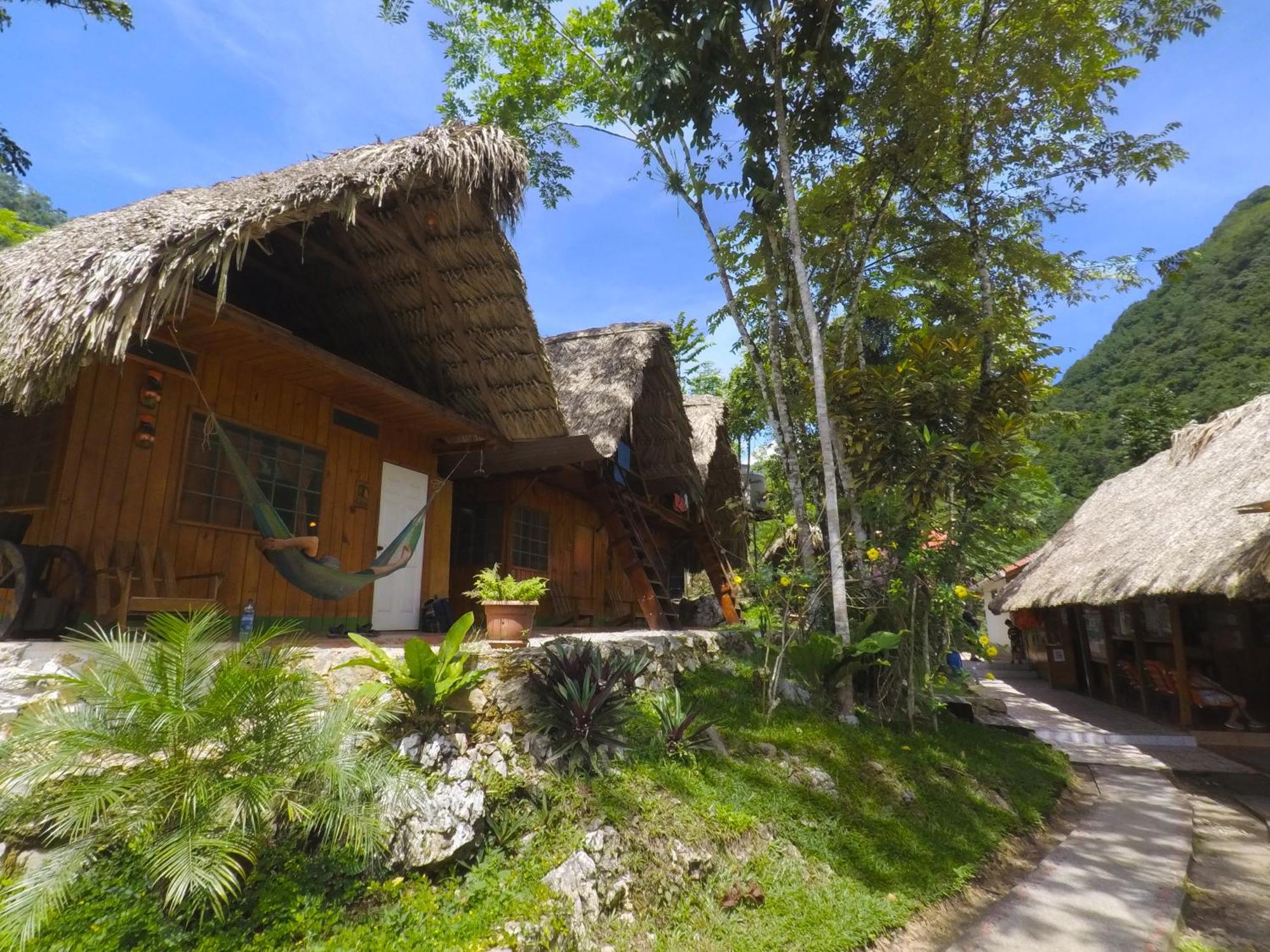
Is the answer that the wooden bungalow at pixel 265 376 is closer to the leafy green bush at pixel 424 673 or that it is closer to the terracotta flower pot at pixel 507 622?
the leafy green bush at pixel 424 673

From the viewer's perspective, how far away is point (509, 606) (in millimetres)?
3650

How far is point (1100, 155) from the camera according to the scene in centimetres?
638

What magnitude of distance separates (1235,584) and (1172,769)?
1865 millimetres

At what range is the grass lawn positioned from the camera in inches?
83.3

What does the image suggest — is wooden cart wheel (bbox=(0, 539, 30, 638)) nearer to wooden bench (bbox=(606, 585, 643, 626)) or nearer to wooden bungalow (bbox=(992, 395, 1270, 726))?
wooden bench (bbox=(606, 585, 643, 626))

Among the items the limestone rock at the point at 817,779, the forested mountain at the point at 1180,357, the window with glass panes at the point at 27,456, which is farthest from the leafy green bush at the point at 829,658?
the forested mountain at the point at 1180,357

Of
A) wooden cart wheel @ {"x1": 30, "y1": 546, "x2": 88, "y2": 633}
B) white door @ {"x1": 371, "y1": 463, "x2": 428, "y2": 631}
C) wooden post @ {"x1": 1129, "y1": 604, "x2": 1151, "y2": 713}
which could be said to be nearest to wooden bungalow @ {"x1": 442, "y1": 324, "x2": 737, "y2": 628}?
white door @ {"x1": 371, "y1": 463, "x2": 428, "y2": 631}

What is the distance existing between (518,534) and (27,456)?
4.53 m

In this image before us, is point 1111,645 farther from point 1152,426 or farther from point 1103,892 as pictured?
point 1152,426

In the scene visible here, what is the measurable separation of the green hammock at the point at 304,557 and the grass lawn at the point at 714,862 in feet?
5.61

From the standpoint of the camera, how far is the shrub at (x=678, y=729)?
3.62 m

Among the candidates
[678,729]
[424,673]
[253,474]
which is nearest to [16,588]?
[253,474]

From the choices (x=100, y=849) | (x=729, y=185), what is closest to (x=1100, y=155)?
(x=729, y=185)

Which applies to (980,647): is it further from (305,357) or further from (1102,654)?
(1102,654)
